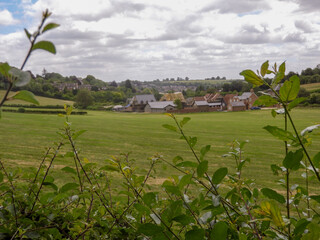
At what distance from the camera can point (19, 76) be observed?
635 mm

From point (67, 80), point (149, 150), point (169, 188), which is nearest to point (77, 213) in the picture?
point (169, 188)

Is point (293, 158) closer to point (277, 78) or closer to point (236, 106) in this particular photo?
point (277, 78)

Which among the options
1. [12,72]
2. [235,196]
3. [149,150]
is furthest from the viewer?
[149,150]

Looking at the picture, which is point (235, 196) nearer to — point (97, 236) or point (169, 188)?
point (169, 188)

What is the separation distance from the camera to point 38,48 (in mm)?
639

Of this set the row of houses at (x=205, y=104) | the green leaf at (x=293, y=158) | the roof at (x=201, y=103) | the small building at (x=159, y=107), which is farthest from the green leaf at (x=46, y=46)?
the small building at (x=159, y=107)

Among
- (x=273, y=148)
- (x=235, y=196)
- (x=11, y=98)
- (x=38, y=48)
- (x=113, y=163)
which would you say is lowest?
(x=273, y=148)

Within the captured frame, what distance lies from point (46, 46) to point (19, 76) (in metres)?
0.09

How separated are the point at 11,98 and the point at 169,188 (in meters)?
0.61

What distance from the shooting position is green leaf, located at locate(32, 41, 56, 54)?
627 mm

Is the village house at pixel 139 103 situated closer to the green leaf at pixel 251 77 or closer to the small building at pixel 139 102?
the small building at pixel 139 102

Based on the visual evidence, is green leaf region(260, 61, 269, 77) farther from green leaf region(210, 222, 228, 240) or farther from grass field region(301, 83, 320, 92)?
grass field region(301, 83, 320, 92)

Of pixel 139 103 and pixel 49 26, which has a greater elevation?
pixel 49 26

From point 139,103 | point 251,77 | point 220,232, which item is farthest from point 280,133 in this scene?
point 139,103
